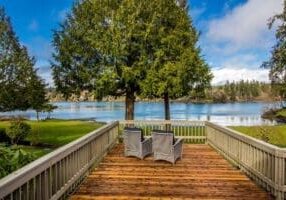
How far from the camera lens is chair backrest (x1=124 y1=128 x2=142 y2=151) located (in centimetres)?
1127

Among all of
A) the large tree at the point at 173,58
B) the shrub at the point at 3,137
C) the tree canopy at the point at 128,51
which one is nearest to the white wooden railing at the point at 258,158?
the large tree at the point at 173,58

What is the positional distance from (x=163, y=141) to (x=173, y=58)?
443 inches

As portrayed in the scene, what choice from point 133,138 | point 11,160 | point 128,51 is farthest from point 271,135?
point 11,160

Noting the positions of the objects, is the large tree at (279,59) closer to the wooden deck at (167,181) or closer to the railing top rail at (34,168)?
the wooden deck at (167,181)

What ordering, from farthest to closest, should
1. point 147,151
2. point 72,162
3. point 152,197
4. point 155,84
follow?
point 155,84 < point 147,151 < point 72,162 < point 152,197

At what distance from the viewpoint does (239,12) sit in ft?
141

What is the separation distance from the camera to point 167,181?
27.2 ft

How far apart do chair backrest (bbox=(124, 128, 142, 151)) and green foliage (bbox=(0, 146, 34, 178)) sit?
5.12 metres

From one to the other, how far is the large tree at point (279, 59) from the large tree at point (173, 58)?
33.1 feet

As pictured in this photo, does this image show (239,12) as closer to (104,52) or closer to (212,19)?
(212,19)

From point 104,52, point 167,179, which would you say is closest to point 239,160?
point 167,179

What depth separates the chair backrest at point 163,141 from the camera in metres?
10.5

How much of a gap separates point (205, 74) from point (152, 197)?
1568 cm

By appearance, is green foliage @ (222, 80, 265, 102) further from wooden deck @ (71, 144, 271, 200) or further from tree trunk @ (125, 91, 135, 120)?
wooden deck @ (71, 144, 271, 200)
